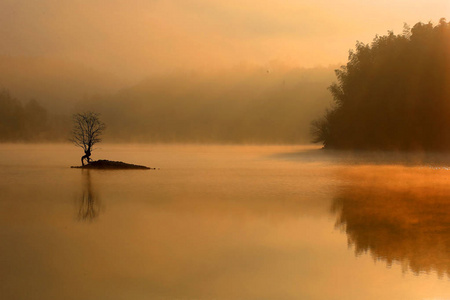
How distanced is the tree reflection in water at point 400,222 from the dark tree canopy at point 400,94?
45.7 m

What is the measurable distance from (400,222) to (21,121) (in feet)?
515

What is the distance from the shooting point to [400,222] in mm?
15398

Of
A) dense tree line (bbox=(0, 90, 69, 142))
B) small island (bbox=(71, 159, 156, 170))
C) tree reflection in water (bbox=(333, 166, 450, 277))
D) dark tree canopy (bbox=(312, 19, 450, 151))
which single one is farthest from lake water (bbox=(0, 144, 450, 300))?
dense tree line (bbox=(0, 90, 69, 142))

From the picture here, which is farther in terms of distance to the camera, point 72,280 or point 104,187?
point 104,187

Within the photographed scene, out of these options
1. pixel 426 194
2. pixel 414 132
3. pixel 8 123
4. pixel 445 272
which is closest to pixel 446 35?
pixel 414 132

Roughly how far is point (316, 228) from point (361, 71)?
73.6 m

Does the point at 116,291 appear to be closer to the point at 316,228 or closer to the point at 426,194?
the point at 316,228

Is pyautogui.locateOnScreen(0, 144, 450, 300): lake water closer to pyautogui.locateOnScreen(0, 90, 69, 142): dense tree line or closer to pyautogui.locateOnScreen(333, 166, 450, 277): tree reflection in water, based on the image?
pyautogui.locateOnScreen(333, 166, 450, 277): tree reflection in water

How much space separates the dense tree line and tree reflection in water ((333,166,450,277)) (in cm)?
14632

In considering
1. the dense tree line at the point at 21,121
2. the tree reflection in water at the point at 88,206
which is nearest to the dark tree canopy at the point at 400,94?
the tree reflection in water at the point at 88,206

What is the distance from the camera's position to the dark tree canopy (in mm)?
70312

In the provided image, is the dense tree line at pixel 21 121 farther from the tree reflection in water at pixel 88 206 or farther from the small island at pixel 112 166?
the tree reflection in water at pixel 88 206

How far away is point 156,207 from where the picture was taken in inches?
727

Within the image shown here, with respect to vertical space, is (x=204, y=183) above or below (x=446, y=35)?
below
